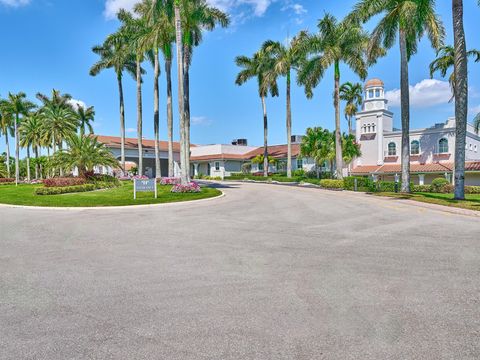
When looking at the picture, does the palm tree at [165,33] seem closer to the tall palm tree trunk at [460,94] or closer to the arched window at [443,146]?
the tall palm tree trunk at [460,94]

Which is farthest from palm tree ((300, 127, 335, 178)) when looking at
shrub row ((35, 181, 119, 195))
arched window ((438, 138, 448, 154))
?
shrub row ((35, 181, 119, 195))

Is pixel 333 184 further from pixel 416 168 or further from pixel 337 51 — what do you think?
pixel 416 168

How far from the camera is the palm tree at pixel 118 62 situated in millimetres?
40188

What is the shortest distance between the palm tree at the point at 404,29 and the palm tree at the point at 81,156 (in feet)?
74.5

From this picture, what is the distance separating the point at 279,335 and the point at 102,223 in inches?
386

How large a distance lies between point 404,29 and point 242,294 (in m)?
24.0

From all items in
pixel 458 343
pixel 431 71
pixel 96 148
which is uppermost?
pixel 431 71

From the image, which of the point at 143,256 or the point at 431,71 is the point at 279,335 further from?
the point at 431,71

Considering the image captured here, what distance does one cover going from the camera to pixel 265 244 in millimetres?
8430

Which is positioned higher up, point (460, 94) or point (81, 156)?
point (460, 94)

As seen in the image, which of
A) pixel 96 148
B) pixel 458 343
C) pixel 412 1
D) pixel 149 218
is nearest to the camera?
pixel 458 343

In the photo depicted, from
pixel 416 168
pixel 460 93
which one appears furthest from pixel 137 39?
pixel 416 168

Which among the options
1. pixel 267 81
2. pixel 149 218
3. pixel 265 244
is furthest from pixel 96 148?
pixel 265 244

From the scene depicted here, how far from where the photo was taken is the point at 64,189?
2525cm
